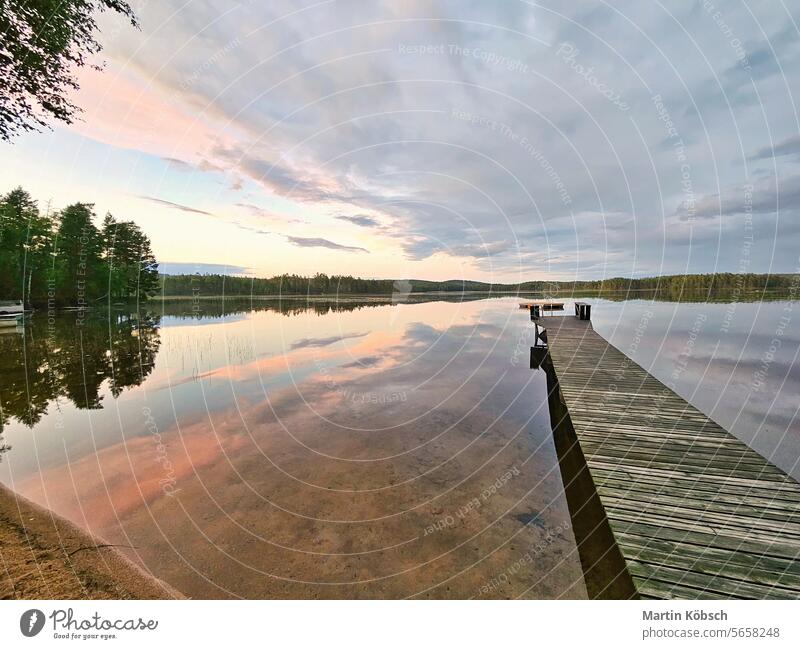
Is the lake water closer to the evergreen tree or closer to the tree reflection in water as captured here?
the tree reflection in water

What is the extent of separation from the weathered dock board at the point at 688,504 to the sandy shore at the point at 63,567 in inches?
301

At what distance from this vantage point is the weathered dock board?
384cm

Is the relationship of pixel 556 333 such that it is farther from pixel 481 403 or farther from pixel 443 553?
pixel 443 553

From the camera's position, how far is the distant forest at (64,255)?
1987 inches

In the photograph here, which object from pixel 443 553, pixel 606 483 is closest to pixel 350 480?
pixel 443 553

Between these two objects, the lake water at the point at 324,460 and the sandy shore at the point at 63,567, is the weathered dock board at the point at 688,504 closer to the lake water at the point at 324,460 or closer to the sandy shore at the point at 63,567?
the lake water at the point at 324,460

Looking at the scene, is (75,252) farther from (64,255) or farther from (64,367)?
(64,367)

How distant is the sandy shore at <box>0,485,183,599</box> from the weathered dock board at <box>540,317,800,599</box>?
25.1 feet

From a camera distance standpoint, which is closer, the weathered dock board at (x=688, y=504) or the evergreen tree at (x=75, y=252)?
the weathered dock board at (x=688, y=504)

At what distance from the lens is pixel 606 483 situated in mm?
5828

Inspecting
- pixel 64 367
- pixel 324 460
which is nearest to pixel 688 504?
pixel 324 460

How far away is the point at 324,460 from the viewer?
953 centimetres

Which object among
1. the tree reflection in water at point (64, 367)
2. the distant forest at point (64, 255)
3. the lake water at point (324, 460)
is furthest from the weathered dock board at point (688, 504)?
the distant forest at point (64, 255)

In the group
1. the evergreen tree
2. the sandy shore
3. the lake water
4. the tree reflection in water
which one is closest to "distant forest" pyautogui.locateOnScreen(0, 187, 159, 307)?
the evergreen tree
